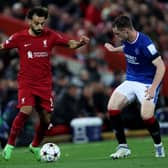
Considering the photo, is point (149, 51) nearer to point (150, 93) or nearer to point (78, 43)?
point (150, 93)

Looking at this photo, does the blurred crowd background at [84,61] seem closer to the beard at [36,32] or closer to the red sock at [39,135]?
the red sock at [39,135]

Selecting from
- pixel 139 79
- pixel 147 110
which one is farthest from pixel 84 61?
pixel 147 110

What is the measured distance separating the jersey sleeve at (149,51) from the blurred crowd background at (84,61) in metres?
5.71

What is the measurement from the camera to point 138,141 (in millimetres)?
17281

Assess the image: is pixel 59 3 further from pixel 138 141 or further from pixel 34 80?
pixel 34 80

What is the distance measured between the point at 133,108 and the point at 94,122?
3.93 ft

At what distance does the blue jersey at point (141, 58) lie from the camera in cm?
1221

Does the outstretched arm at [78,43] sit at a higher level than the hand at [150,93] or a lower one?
higher

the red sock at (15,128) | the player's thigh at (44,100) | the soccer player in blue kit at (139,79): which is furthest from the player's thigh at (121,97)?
the red sock at (15,128)

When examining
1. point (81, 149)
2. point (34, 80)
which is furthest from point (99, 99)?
point (34, 80)

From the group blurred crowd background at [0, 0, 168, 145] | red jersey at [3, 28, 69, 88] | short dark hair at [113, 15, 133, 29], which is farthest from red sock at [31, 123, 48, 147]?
blurred crowd background at [0, 0, 168, 145]

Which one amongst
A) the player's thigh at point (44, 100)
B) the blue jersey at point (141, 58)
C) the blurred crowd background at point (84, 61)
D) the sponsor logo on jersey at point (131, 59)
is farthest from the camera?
the blurred crowd background at point (84, 61)

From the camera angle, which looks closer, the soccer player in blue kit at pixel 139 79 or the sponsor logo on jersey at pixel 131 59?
the soccer player in blue kit at pixel 139 79

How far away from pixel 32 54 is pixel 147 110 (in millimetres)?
2171
